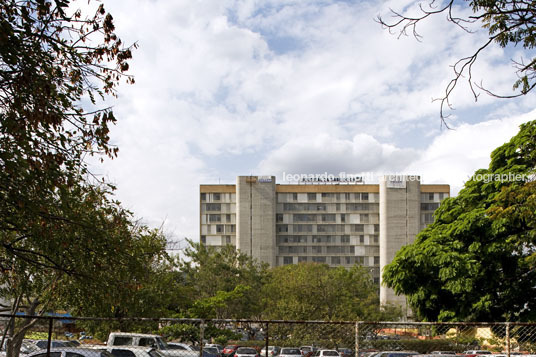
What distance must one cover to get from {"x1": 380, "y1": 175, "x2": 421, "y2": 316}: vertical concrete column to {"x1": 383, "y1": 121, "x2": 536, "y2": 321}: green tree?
70418mm

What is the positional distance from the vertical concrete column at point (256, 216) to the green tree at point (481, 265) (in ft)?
238

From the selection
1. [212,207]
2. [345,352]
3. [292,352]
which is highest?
[212,207]

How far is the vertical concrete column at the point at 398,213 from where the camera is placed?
95.6 m

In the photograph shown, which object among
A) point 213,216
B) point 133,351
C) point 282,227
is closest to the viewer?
point 133,351

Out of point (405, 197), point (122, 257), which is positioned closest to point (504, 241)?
point (122, 257)

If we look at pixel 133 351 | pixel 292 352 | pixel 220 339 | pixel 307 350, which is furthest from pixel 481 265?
pixel 133 351

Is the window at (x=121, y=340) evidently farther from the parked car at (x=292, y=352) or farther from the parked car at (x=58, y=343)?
the parked car at (x=292, y=352)

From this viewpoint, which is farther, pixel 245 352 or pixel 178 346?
pixel 245 352

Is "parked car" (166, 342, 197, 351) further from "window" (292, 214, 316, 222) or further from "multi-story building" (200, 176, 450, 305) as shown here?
"window" (292, 214, 316, 222)

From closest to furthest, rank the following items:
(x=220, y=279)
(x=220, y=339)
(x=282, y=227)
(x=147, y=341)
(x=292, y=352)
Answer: (x=147, y=341)
(x=220, y=339)
(x=292, y=352)
(x=220, y=279)
(x=282, y=227)

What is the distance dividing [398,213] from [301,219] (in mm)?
17882

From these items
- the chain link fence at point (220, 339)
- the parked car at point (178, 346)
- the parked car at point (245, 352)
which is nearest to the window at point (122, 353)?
the chain link fence at point (220, 339)

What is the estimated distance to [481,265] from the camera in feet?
81.3

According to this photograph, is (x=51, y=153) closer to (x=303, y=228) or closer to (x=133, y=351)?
(x=133, y=351)
